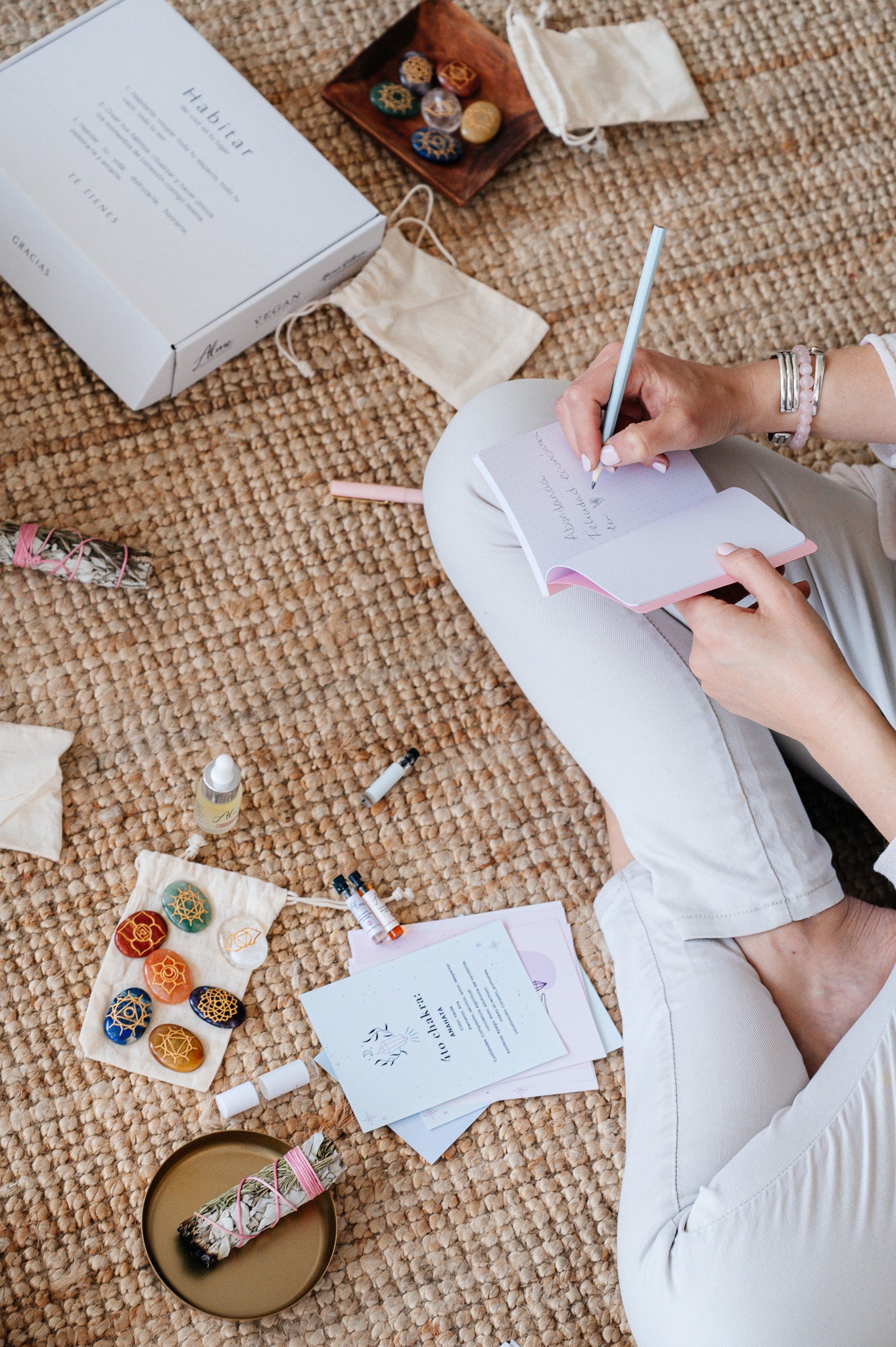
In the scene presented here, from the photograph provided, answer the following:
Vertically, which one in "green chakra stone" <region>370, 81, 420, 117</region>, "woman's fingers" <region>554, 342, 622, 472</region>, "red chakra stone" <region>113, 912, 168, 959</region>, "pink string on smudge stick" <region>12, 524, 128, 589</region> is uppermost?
"green chakra stone" <region>370, 81, 420, 117</region>

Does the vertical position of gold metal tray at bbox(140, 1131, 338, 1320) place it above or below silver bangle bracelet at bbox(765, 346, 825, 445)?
below

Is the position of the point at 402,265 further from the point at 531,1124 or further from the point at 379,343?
the point at 531,1124

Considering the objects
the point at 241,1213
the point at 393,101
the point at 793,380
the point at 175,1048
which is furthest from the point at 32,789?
Result: the point at 393,101

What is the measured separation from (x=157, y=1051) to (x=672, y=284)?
1.07 meters

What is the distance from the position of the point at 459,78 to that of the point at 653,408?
64cm

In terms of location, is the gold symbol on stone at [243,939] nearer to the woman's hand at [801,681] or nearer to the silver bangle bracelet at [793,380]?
the woman's hand at [801,681]

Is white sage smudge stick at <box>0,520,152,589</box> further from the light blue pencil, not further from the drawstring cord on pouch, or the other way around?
the light blue pencil

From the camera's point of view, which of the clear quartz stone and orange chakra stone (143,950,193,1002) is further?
the clear quartz stone

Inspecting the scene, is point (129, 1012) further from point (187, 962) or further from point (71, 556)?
point (71, 556)

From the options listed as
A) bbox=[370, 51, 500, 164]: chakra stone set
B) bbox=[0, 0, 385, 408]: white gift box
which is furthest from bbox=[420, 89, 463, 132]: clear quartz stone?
bbox=[0, 0, 385, 408]: white gift box

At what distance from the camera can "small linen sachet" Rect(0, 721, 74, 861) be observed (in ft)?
3.44

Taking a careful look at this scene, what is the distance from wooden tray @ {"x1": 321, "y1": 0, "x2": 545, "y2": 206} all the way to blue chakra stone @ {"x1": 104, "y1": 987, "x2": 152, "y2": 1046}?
3.22 ft

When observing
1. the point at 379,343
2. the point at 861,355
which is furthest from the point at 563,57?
the point at 861,355

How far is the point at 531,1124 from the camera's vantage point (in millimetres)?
1045
